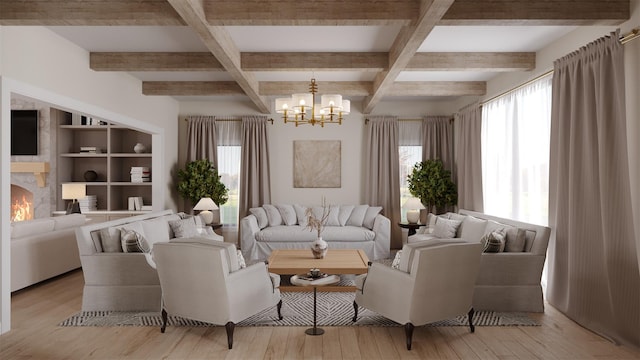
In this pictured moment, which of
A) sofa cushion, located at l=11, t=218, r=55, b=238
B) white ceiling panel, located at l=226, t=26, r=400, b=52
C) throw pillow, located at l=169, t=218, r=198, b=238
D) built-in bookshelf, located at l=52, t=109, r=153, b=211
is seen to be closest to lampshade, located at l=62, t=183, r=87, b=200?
built-in bookshelf, located at l=52, t=109, r=153, b=211

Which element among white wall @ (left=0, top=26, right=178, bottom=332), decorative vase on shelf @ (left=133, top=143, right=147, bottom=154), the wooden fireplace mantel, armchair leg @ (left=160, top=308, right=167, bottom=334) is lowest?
armchair leg @ (left=160, top=308, right=167, bottom=334)

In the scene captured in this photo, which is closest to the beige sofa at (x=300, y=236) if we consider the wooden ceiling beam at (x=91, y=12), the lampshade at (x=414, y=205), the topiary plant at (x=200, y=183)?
the lampshade at (x=414, y=205)

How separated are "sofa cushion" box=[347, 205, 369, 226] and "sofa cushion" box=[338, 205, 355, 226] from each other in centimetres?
5

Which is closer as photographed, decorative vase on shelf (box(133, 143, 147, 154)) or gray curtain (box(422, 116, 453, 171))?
decorative vase on shelf (box(133, 143, 147, 154))

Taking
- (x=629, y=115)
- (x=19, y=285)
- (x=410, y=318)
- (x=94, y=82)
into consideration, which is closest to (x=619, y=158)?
(x=629, y=115)

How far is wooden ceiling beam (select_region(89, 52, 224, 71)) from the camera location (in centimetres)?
461

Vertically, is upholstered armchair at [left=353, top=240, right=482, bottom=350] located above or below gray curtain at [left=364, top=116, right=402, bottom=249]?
below

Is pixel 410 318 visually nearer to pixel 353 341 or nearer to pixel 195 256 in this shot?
pixel 353 341

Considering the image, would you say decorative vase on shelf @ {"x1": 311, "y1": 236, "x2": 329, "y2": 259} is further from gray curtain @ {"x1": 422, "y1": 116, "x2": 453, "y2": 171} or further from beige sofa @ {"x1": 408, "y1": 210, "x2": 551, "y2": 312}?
gray curtain @ {"x1": 422, "y1": 116, "x2": 453, "y2": 171}

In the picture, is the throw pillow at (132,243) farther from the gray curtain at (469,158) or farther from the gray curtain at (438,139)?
the gray curtain at (438,139)

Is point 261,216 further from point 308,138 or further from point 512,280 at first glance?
point 512,280

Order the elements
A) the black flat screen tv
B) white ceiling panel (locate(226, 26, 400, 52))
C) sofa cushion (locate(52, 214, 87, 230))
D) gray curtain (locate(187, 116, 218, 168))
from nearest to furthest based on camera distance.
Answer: white ceiling panel (locate(226, 26, 400, 52)) → sofa cushion (locate(52, 214, 87, 230)) → the black flat screen tv → gray curtain (locate(187, 116, 218, 168))

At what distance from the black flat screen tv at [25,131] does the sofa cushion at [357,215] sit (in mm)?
5433

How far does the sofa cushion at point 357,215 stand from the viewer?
692cm
